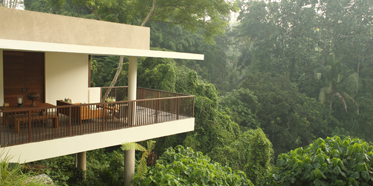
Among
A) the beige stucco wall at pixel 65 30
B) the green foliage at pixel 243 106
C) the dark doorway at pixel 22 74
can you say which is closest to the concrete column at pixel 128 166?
the dark doorway at pixel 22 74

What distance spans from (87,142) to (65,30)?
3.67 metres

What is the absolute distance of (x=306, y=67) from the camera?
28.8 m

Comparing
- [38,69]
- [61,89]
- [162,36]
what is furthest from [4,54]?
[162,36]

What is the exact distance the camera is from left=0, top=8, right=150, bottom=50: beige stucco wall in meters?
7.85

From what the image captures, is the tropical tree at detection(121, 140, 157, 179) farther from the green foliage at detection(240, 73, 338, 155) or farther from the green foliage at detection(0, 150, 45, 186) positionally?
the green foliage at detection(240, 73, 338, 155)

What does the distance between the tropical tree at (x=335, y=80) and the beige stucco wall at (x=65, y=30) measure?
2146cm

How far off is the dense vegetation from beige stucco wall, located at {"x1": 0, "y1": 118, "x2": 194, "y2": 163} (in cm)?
103

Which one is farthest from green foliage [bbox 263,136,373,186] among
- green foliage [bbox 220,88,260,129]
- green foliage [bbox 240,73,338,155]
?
green foliage [bbox 240,73,338,155]

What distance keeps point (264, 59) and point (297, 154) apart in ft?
76.6

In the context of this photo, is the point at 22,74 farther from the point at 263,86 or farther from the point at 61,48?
the point at 263,86

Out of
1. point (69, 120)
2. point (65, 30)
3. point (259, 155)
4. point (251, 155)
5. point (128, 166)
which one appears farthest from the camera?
point (251, 155)

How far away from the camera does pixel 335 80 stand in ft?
88.4

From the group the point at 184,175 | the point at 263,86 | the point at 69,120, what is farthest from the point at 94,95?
the point at 263,86

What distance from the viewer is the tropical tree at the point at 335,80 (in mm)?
26672
